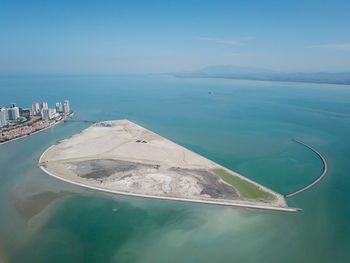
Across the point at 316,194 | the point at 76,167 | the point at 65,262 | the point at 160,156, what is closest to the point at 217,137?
the point at 160,156

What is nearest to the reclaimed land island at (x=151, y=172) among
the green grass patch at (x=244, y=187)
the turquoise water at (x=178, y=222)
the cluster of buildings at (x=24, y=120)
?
the green grass patch at (x=244, y=187)

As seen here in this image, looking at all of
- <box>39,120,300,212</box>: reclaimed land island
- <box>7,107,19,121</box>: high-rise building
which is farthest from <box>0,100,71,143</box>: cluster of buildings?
<box>39,120,300,212</box>: reclaimed land island

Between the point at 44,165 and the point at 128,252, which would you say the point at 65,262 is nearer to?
A: the point at 128,252

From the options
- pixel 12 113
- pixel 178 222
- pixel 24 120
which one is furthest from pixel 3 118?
pixel 178 222

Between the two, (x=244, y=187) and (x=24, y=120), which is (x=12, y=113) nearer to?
(x=24, y=120)

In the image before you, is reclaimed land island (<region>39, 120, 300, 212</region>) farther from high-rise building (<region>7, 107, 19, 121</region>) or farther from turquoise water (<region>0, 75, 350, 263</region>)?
high-rise building (<region>7, 107, 19, 121</region>)

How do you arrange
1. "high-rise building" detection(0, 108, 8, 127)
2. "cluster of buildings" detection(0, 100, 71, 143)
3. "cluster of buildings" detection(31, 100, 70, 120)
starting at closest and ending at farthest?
"cluster of buildings" detection(0, 100, 71, 143)
"high-rise building" detection(0, 108, 8, 127)
"cluster of buildings" detection(31, 100, 70, 120)

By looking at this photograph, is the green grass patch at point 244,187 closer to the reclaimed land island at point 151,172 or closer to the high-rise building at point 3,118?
the reclaimed land island at point 151,172
